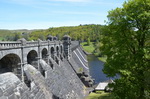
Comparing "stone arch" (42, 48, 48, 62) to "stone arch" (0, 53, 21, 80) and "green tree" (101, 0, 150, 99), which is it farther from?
"green tree" (101, 0, 150, 99)

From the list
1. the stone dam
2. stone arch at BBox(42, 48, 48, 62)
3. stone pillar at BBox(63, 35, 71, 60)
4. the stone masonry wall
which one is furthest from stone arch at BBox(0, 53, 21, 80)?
stone pillar at BBox(63, 35, 71, 60)

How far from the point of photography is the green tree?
50.4 feet

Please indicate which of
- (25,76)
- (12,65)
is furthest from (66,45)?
(12,65)

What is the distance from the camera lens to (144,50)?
48.0 feet

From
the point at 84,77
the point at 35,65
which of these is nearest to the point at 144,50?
the point at 35,65

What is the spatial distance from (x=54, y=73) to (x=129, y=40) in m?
23.2

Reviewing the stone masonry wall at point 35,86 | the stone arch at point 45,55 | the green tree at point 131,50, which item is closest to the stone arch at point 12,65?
the stone masonry wall at point 35,86

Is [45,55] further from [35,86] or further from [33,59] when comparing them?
[35,86]

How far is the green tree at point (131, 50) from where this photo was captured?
1535 cm

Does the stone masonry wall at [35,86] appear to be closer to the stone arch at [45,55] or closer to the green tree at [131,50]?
the stone arch at [45,55]

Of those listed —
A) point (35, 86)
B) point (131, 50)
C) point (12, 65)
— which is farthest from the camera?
point (35, 86)

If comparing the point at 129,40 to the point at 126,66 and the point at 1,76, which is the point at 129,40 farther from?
the point at 1,76

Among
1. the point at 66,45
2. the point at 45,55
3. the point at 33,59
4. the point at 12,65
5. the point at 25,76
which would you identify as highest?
the point at 12,65

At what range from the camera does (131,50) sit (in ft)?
57.0
